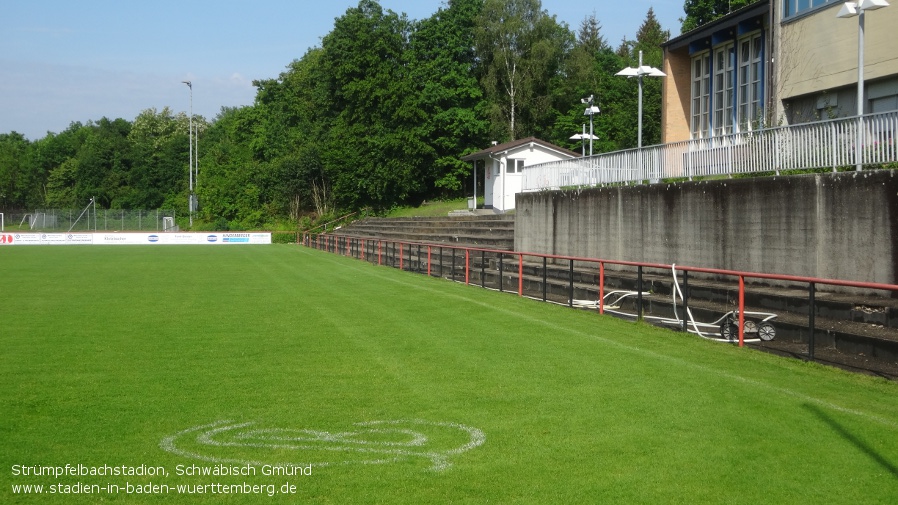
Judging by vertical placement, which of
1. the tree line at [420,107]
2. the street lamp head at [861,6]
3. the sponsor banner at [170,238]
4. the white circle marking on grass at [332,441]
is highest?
the tree line at [420,107]

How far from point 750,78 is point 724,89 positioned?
6.64 ft

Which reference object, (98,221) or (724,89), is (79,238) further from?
(724,89)

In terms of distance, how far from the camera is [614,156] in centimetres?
2389

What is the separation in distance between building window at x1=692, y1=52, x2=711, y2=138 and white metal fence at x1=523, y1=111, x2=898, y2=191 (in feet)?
25.9

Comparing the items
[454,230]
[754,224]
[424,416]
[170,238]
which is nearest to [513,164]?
[454,230]

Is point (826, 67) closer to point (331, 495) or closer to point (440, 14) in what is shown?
point (331, 495)

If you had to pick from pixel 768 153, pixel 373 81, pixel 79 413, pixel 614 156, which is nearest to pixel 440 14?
pixel 373 81

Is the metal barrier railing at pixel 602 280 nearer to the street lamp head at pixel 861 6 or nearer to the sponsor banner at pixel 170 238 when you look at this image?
the street lamp head at pixel 861 6

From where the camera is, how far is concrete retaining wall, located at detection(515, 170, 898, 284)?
44.8ft

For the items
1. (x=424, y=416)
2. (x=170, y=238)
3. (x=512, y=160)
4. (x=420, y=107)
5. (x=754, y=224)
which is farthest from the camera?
(x=420, y=107)

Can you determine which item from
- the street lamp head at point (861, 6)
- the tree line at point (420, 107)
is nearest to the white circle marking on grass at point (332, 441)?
the street lamp head at point (861, 6)

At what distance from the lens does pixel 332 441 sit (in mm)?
7336

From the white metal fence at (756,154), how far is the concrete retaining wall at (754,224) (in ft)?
2.25

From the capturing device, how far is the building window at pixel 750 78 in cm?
2714
